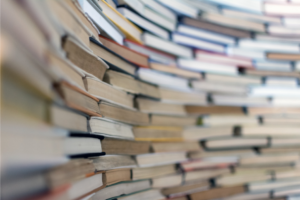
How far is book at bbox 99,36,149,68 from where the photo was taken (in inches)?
30.6

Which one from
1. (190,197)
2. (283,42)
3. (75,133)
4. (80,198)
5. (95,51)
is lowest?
(190,197)

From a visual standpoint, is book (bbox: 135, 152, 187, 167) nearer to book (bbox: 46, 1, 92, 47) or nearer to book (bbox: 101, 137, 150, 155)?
book (bbox: 101, 137, 150, 155)

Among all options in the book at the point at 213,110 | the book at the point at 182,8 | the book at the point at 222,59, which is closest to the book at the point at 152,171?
the book at the point at 213,110

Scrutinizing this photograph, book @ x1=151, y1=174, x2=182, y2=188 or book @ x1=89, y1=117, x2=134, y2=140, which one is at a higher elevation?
book @ x1=89, y1=117, x2=134, y2=140

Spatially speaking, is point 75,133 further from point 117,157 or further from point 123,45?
point 123,45

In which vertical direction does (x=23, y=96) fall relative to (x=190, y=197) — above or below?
above

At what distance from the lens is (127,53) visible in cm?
86

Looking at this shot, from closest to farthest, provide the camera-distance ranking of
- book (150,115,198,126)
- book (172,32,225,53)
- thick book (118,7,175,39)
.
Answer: thick book (118,7,175,39) < book (150,115,198,126) < book (172,32,225,53)

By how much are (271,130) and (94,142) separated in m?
0.85

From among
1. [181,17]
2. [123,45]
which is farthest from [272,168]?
[123,45]

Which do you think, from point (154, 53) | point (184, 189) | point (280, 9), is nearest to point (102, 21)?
point (154, 53)

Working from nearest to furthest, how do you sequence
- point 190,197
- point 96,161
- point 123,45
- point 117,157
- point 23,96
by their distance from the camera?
point 23,96 → point 96,161 → point 117,157 → point 123,45 → point 190,197

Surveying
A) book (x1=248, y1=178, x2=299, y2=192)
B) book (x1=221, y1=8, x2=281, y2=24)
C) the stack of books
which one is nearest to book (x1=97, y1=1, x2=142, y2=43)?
the stack of books

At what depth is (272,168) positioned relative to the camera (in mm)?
1243
